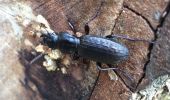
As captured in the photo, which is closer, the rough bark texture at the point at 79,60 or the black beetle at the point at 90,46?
the rough bark texture at the point at 79,60

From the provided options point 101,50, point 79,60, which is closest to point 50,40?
point 79,60

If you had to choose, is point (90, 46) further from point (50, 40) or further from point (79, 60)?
point (50, 40)

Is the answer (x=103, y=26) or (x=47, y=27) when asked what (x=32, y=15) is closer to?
(x=47, y=27)

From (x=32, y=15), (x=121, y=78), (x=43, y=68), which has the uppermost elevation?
(x=32, y=15)

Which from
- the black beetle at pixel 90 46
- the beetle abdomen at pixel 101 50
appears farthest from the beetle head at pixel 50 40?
the beetle abdomen at pixel 101 50

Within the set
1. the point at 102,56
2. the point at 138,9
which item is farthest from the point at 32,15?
the point at 138,9

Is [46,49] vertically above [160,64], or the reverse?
[46,49]

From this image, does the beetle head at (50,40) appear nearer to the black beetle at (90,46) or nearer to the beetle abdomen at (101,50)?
the black beetle at (90,46)

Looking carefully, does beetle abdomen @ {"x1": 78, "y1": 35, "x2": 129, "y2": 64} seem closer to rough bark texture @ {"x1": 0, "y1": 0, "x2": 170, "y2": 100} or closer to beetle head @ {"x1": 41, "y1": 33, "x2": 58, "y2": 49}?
rough bark texture @ {"x1": 0, "y1": 0, "x2": 170, "y2": 100}
